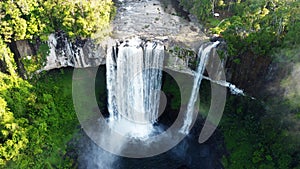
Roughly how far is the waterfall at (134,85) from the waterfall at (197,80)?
2197 millimetres

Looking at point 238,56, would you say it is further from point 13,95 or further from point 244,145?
point 13,95

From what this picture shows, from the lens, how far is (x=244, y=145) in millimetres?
16828

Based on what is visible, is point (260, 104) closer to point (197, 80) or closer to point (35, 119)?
A: point (197, 80)

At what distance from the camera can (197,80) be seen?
1739cm

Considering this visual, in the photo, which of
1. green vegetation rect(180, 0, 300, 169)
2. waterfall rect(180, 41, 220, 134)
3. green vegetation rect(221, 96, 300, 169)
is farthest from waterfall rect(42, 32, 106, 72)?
green vegetation rect(221, 96, 300, 169)

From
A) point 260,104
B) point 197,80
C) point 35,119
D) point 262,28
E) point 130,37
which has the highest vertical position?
point 262,28

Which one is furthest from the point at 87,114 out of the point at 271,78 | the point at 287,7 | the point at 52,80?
the point at 287,7

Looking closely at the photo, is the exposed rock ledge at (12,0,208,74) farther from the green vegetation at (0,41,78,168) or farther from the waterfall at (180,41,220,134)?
the green vegetation at (0,41,78,168)

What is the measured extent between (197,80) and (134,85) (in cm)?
407

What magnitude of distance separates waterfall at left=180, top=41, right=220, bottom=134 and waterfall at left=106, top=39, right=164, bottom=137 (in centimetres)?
220

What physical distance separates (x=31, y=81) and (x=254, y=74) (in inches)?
549

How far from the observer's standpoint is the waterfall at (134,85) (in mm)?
17000

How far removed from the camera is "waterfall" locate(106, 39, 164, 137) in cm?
1700

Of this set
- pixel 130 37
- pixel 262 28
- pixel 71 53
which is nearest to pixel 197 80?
pixel 262 28
